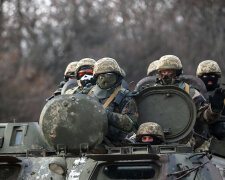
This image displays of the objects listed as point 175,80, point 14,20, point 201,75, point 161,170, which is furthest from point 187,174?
point 14,20

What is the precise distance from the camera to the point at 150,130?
46.5 feet

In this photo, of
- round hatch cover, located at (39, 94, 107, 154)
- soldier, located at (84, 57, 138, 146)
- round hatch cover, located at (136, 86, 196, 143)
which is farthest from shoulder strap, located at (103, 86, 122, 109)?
round hatch cover, located at (39, 94, 107, 154)

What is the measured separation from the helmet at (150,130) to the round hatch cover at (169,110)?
2.84 feet

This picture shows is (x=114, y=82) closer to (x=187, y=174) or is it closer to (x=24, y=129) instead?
(x=24, y=129)

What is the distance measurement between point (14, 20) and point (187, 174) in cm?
2732

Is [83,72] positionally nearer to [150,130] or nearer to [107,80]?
[107,80]

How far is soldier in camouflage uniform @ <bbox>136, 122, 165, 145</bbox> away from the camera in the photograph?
557 inches

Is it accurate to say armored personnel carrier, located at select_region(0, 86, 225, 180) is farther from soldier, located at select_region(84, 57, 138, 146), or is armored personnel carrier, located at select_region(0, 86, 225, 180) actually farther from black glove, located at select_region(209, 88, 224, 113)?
soldier, located at select_region(84, 57, 138, 146)

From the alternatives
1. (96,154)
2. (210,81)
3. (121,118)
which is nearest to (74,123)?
(121,118)

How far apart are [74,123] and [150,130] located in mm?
1321

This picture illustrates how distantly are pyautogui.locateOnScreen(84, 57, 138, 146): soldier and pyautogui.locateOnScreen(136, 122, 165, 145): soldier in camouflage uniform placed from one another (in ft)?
1.14

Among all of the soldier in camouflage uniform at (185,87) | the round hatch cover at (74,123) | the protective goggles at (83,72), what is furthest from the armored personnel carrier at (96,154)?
the protective goggles at (83,72)

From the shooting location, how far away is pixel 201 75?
19.2 m

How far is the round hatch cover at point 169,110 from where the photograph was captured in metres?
15.1
